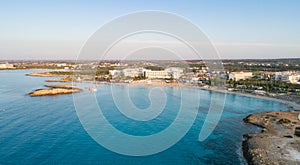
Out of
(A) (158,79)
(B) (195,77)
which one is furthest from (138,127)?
(A) (158,79)

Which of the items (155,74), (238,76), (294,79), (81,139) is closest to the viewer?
(81,139)

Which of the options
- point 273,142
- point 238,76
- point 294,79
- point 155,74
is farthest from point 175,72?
point 273,142

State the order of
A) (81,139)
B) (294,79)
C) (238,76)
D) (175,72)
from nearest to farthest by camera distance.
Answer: (81,139), (294,79), (238,76), (175,72)

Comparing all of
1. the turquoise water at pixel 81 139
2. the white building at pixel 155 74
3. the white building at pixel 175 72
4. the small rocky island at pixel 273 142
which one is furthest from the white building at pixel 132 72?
the small rocky island at pixel 273 142

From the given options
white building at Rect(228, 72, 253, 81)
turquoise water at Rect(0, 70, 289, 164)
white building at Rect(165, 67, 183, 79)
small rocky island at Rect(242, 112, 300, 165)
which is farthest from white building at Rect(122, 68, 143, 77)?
small rocky island at Rect(242, 112, 300, 165)

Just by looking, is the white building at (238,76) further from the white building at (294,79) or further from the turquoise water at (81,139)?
the turquoise water at (81,139)

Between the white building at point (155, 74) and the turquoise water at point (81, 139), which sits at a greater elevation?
the white building at point (155, 74)

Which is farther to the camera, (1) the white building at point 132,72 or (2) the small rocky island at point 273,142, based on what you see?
(1) the white building at point 132,72

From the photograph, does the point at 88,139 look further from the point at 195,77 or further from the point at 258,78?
the point at 258,78

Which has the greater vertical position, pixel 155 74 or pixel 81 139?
pixel 155 74

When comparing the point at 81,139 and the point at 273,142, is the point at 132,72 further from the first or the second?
the point at 273,142
